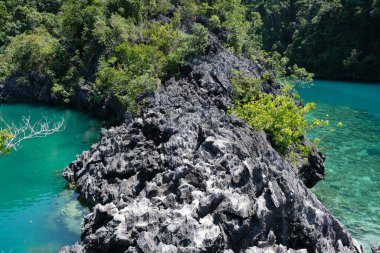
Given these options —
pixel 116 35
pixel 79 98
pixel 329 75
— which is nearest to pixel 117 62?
pixel 116 35

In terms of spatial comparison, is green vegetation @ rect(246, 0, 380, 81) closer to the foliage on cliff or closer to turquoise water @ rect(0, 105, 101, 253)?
the foliage on cliff

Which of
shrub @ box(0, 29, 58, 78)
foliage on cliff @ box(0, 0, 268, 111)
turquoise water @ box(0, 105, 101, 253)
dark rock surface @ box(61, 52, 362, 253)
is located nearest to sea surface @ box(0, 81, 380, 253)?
turquoise water @ box(0, 105, 101, 253)

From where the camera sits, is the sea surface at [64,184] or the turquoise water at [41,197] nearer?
the turquoise water at [41,197]

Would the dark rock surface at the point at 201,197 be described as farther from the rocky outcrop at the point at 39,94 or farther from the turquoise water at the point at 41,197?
the rocky outcrop at the point at 39,94

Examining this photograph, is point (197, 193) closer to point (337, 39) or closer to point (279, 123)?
point (279, 123)

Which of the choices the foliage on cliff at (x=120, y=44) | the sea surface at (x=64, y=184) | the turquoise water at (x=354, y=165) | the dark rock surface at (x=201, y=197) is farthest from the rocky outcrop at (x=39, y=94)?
the turquoise water at (x=354, y=165)

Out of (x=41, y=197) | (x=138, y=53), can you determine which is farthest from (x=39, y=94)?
(x=41, y=197)

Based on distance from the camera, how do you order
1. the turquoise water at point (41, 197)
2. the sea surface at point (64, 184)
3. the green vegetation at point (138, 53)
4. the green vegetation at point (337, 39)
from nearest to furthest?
the turquoise water at point (41, 197)
the sea surface at point (64, 184)
the green vegetation at point (138, 53)
the green vegetation at point (337, 39)
